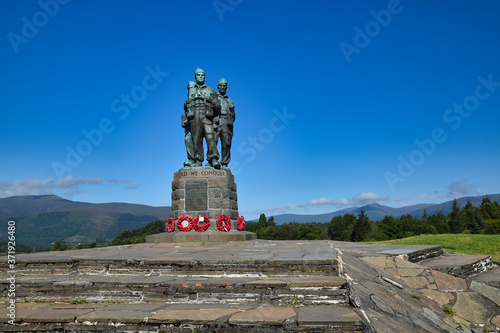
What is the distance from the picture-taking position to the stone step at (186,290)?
14.4 feet

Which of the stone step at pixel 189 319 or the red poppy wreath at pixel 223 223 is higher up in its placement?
the red poppy wreath at pixel 223 223

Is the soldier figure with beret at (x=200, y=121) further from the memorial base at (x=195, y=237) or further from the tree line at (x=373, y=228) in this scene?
the tree line at (x=373, y=228)

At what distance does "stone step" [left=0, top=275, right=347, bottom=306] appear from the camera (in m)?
4.39

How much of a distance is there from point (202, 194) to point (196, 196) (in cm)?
22

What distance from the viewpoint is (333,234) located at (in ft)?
211

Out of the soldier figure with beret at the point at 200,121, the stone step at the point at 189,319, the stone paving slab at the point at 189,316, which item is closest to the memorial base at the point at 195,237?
the soldier figure with beret at the point at 200,121

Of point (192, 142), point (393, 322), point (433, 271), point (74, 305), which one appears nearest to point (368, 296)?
point (393, 322)

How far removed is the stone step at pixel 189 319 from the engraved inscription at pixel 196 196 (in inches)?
344

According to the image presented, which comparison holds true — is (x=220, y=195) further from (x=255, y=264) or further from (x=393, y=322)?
(x=393, y=322)

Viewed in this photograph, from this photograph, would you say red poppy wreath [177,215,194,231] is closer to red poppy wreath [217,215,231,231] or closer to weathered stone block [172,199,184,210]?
weathered stone block [172,199,184,210]

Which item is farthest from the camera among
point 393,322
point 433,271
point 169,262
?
point 433,271

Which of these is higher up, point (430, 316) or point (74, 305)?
point (74, 305)

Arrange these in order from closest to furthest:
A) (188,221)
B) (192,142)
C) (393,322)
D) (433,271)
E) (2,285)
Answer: (393,322) → (2,285) → (433,271) → (188,221) → (192,142)

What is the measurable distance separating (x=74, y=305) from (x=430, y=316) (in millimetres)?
4253
